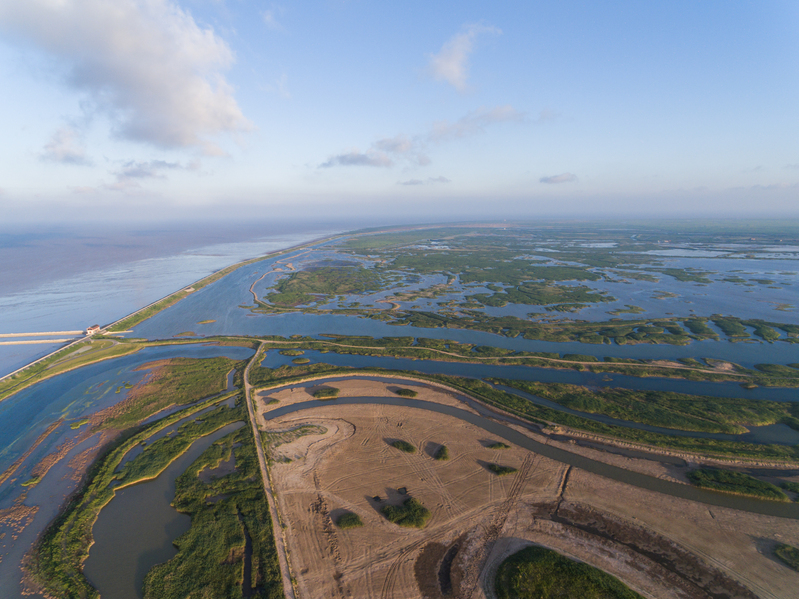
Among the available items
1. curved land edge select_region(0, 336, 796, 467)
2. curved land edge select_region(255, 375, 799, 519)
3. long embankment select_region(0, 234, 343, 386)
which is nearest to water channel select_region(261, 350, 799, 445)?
curved land edge select_region(0, 336, 796, 467)

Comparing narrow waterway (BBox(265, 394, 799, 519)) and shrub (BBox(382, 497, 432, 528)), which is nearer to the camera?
shrub (BBox(382, 497, 432, 528))

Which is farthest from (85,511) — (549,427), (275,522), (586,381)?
(586,381)

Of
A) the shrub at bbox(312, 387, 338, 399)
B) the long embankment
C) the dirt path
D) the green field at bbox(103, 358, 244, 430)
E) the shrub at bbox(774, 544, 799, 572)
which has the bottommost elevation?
the shrub at bbox(774, 544, 799, 572)

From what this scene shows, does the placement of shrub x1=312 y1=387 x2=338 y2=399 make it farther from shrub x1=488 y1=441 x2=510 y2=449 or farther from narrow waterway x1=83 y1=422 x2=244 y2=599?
shrub x1=488 y1=441 x2=510 y2=449

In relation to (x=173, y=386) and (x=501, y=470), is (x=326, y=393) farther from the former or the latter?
(x=501, y=470)

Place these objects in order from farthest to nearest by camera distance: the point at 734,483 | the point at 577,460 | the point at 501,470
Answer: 1. the point at 577,460
2. the point at 501,470
3. the point at 734,483

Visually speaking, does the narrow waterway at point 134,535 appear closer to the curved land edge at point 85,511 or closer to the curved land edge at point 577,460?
the curved land edge at point 85,511
